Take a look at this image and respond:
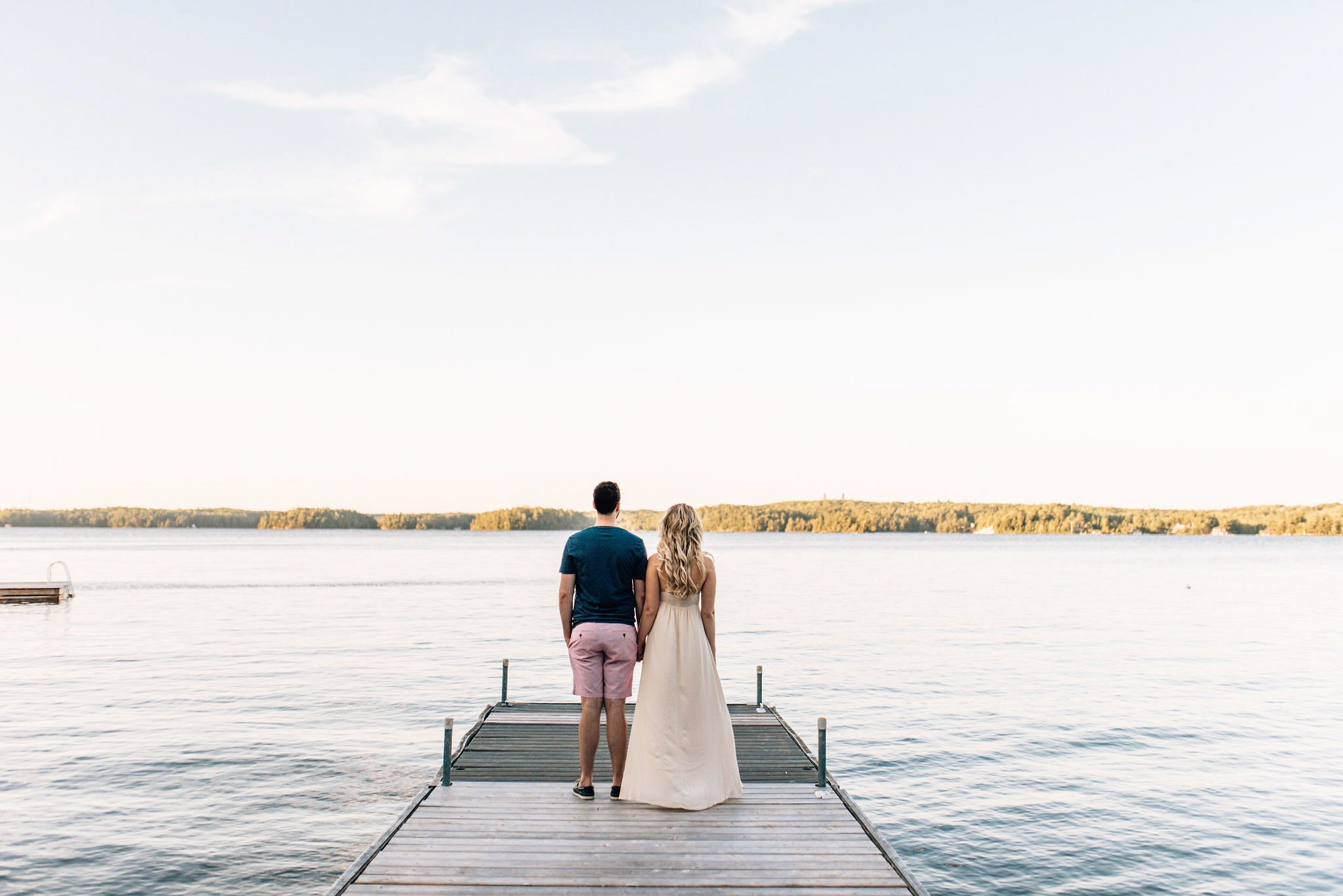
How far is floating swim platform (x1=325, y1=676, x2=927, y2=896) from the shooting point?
5.65 meters

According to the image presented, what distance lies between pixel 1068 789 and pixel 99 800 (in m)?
13.9

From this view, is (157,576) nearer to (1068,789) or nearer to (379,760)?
(379,760)

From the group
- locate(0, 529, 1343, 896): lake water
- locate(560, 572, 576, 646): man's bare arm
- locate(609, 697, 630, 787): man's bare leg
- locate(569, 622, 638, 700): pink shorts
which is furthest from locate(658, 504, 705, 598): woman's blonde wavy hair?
locate(0, 529, 1343, 896): lake water

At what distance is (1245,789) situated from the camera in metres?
13.5

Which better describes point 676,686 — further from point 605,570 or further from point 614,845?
point 614,845

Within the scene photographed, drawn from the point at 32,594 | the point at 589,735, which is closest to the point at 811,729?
the point at 589,735

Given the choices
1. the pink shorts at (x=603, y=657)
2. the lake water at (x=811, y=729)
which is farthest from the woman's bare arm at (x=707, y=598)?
the lake water at (x=811, y=729)

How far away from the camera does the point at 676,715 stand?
22.8 feet

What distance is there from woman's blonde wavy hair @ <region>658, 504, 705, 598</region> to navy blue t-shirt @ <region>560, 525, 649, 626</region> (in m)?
0.20

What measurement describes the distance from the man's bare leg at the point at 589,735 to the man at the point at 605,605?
0.04ft

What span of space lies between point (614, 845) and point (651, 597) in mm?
1813

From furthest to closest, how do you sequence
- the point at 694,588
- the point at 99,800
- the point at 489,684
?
the point at 489,684 → the point at 99,800 → the point at 694,588

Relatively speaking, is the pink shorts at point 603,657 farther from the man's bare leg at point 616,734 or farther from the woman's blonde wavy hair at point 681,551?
the woman's blonde wavy hair at point 681,551

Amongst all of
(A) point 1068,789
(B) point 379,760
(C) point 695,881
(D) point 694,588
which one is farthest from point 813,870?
(B) point 379,760
